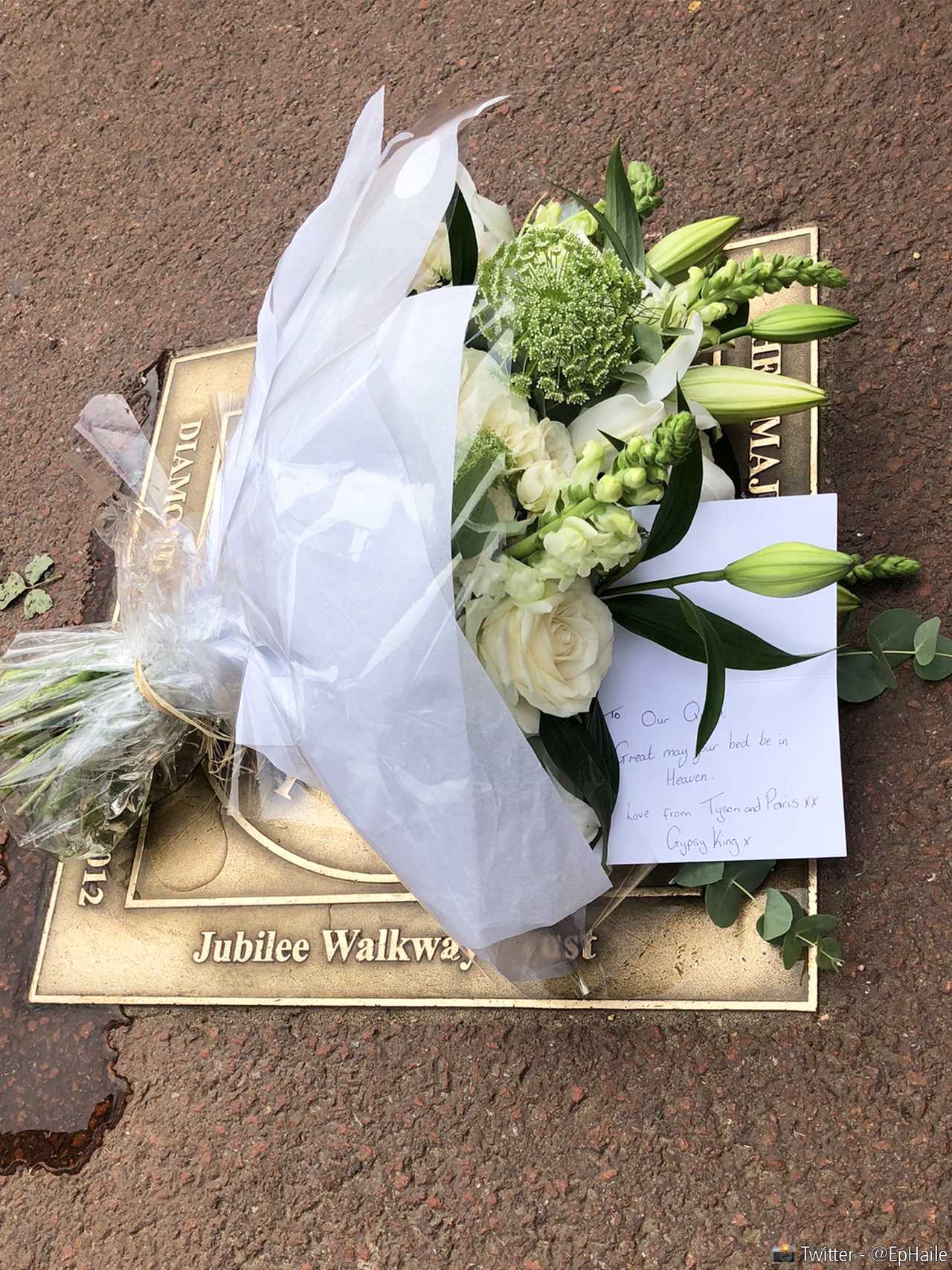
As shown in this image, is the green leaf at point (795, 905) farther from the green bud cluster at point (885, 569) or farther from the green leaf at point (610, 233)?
Answer: the green leaf at point (610, 233)

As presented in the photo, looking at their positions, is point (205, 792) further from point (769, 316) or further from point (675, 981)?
point (769, 316)

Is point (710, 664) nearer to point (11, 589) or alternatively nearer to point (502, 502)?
point (502, 502)

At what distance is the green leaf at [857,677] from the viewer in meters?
1.05

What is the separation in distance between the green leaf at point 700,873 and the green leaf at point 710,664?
220mm

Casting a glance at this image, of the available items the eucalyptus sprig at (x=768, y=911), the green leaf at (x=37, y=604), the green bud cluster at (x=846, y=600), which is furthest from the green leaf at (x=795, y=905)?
the green leaf at (x=37, y=604)

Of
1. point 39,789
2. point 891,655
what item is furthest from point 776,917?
point 39,789

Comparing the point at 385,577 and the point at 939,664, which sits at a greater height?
the point at 385,577

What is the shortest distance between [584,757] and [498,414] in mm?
345

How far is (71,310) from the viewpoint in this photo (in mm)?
1797

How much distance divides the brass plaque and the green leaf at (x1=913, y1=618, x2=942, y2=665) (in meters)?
0.22

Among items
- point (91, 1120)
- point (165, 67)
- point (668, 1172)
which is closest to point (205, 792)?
point (91, 1120)

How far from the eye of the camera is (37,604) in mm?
1621

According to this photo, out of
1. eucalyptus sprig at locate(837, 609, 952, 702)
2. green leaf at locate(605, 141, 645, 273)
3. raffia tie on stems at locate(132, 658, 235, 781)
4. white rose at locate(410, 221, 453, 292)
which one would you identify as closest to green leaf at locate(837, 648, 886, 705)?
eucalyptus sprig at locate(837, 609, 952, 702)

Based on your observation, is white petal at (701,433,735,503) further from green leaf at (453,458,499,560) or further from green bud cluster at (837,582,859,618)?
green leaf at (453,458,499,560)
